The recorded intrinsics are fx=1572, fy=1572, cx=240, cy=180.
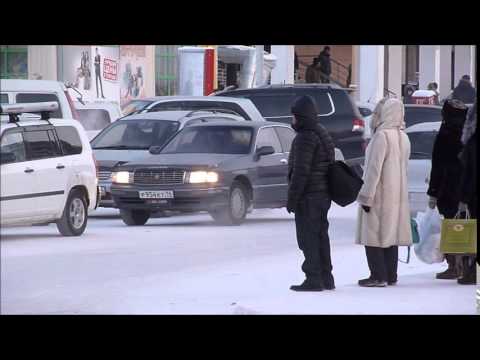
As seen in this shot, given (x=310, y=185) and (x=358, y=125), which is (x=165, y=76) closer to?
(x=358, y=125)

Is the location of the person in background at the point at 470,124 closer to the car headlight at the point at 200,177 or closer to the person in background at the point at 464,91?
the person in background at the point at 464,91

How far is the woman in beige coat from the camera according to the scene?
1406 cm

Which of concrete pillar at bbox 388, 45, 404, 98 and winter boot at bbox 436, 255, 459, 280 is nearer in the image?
winter boot at bbox 436, 255, 459, 280

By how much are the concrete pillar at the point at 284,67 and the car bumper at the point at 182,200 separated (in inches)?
483

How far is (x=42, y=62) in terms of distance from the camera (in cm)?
1670

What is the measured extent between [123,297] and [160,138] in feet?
28.5

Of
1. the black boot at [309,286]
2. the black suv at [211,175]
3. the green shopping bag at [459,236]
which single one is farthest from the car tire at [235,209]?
the green shopping bag at [459,236]

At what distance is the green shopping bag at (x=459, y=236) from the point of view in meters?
13.7

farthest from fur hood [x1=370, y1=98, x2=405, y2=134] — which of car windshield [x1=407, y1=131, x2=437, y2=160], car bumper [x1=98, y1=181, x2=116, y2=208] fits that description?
car bumper [x1=98, y1=181, x2=116, y2=208]

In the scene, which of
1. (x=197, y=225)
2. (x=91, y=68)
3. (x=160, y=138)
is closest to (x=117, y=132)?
(x=160, y=138)

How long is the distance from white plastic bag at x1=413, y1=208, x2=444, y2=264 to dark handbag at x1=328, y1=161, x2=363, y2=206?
1.41m

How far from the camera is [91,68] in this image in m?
17.5

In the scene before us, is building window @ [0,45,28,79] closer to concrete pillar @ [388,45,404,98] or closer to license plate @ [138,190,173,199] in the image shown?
license plate @ [138,190,173,199]
